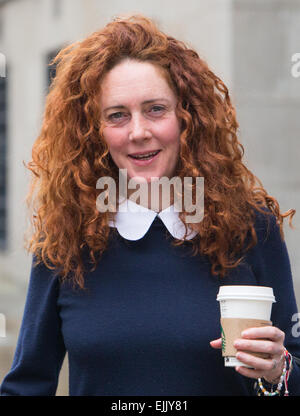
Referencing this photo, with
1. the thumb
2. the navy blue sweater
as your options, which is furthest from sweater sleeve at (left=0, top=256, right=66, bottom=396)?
the thumb

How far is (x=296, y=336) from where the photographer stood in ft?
7.79

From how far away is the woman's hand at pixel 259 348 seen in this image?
1.98 metres

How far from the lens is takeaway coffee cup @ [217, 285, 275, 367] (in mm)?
2029

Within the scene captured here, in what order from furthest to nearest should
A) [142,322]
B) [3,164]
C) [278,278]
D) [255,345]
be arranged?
[3,164]
[278,278]
[142,322]
[255,345]

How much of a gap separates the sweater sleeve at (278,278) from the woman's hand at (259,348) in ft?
1.12

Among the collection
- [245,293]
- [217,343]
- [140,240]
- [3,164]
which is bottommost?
[217,343]

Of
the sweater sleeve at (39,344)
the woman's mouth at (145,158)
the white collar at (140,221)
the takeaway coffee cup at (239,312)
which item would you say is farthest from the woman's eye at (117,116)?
the takeaway coffee cup at (239,312)

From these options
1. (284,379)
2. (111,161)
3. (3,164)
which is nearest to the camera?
(284,379)

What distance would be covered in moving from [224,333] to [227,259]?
1.23 feet

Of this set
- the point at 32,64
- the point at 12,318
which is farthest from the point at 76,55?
the point at 32,64

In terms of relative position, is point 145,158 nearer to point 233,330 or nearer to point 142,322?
point 142,322

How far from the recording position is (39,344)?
7.98 feet

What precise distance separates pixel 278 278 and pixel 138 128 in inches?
25.6

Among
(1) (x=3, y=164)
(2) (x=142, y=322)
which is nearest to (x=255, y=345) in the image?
(2) (x=142, y=322)
